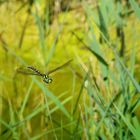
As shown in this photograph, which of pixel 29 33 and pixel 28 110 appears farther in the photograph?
pixel 29 33

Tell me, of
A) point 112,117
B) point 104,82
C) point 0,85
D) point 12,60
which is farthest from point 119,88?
point 12,60

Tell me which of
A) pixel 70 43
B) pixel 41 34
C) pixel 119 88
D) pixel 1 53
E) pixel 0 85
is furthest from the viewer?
pixel 70 43

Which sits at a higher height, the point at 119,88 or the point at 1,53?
the point at 1,53

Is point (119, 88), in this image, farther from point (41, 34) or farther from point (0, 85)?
point (0, 85)

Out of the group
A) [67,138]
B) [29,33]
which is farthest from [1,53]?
[67,138]

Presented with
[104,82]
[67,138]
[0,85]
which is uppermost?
[0,85]

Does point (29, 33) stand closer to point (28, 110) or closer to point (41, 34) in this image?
point (28, 110)

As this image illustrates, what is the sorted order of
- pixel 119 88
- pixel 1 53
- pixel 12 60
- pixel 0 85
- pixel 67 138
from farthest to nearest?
1. pixel 1 53
2. pixel 12 60
3. pixel 0 85
4. pixel 67 138
5. pixel 119 88
